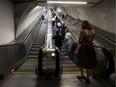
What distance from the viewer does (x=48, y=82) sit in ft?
20.1

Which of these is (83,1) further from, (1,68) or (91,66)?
(1,68)

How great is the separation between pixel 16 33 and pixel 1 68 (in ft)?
17.6

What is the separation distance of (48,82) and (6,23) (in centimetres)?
422

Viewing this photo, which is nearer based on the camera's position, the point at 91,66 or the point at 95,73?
the point at 91,66

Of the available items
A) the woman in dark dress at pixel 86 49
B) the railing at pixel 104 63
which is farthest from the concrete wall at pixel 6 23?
the railing at pixel 104 63

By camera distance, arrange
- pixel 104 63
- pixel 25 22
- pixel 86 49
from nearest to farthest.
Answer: pixel 86 49, pixel 104 63, pixel 25 22

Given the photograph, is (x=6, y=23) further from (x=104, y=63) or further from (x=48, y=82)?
(x=104, y=63)

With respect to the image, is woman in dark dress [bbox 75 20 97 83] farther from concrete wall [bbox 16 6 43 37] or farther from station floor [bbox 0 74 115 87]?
concrete wall [bbox 16 6 43 37]

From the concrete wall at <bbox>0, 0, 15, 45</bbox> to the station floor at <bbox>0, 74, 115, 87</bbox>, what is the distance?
7.94 feet

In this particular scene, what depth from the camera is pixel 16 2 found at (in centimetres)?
1135

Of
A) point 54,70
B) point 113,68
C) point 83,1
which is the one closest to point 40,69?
point 54,70

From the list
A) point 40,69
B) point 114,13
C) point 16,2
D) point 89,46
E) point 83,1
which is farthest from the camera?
point 16,2

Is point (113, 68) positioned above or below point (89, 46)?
below

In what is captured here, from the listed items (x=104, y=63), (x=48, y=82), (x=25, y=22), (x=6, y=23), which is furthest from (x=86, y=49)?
(x=25, y=22)
